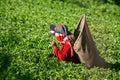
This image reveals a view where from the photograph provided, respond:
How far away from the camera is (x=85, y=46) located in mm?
9703

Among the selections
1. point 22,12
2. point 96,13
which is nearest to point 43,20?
point 22,12

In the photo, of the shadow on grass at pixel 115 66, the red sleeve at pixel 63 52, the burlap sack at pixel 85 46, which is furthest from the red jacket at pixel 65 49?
the shadow on grass at pixel 115 66

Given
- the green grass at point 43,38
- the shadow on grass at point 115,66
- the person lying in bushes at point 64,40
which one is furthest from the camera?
the shadow on grass at point 115,66

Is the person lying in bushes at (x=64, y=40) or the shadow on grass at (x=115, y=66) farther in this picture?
the shadow on grass at (x=115, y=66)

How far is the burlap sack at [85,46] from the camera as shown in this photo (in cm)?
958

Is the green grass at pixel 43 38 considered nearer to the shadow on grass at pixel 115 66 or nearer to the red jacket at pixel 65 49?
the shadow on grass at pixel 115 66

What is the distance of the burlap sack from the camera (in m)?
9.58

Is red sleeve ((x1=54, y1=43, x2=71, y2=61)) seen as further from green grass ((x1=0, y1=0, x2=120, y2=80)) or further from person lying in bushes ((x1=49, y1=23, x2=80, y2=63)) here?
green grass ((x1=0, y1=0, x2=120, y2=80))

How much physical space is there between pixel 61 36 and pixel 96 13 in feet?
33.6

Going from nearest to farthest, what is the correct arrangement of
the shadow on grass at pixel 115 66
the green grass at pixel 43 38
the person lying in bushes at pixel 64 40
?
the green grass at pixel 43 38 < the person lying in bushes at pixel 64 40 < the shadow on grass at pixel 115 66

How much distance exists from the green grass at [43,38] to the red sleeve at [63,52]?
22cm

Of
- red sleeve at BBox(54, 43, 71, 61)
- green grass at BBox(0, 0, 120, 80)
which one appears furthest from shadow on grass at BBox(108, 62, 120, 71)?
red sleeve at BBox(54, 43, 71, 61)

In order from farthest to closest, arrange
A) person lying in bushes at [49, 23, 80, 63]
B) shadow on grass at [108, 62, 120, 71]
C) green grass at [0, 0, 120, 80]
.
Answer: shadow on grass at [108, 62, 120, 71] → person lying in bushes at [49, 23, 80, 63] → green grass at [0, 0, 120, 80]

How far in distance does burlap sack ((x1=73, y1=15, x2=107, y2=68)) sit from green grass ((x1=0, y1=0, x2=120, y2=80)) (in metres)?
0.22
